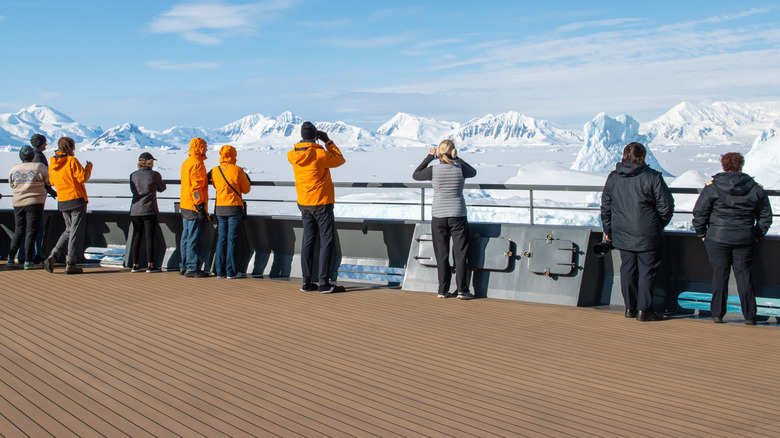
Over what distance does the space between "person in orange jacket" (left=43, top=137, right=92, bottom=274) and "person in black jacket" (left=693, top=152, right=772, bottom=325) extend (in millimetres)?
7054

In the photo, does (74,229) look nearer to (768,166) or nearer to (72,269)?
(72,269)

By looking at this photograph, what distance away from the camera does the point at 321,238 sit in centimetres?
→ 773

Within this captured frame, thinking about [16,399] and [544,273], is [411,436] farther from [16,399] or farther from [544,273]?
[544,273]

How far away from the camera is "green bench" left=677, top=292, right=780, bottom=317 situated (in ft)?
21.1

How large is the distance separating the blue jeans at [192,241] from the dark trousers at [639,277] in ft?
17.2

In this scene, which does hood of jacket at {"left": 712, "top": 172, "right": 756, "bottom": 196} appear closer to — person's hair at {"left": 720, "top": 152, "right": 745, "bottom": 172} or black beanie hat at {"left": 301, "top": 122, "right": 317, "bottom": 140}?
person's hair at {"left": 720, "top": 152, "right": 745, "bottom": 172}

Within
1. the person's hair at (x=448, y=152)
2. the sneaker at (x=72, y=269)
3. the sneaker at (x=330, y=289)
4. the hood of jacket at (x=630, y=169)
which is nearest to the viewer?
the hood of jacket at (x=630, y=169)

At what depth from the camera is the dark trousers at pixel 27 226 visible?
30.0ft

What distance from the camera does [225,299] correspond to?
292 inches

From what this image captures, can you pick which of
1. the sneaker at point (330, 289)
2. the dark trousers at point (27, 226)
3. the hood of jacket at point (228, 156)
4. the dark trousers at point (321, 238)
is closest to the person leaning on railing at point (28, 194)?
the dark trousers at point (27, 226)

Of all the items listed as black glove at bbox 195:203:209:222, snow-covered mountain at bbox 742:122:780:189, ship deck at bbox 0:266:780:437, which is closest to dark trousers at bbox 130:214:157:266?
black glove at bbox 195:203:209:222

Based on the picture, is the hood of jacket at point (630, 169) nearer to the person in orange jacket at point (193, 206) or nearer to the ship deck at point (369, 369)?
the ship deck at point (369, 369)

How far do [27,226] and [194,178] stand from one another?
2582mm

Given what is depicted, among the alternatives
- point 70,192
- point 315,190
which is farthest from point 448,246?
point 70,192
